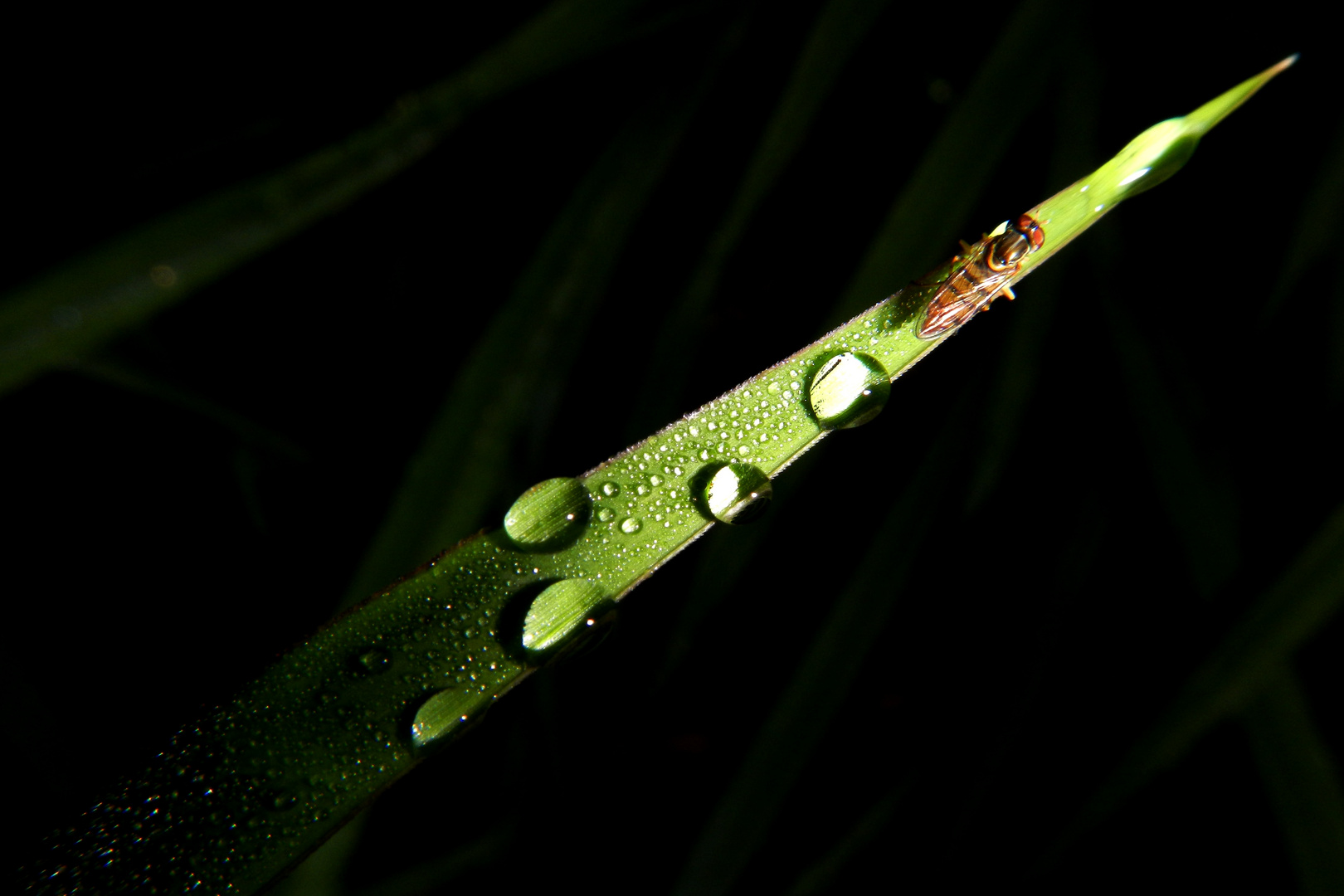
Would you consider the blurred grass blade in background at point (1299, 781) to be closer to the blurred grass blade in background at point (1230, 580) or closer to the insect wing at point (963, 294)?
the blurred grass blade in background at point (1230, 580)

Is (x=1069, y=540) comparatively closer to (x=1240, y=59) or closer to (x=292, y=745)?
(x=1240, y=59)

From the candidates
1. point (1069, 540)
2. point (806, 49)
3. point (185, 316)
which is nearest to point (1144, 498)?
point (1069, 540)

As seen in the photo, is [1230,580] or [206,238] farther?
[1230,580]

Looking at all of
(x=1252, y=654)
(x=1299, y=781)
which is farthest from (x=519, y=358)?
(x=1299, y=781)

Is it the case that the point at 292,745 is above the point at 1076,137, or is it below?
below

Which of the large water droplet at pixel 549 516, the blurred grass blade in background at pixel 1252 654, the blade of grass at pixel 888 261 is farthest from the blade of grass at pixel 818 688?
the large water droplet at pixel 549 516

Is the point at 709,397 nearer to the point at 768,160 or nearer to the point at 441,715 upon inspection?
the point at 768,160
